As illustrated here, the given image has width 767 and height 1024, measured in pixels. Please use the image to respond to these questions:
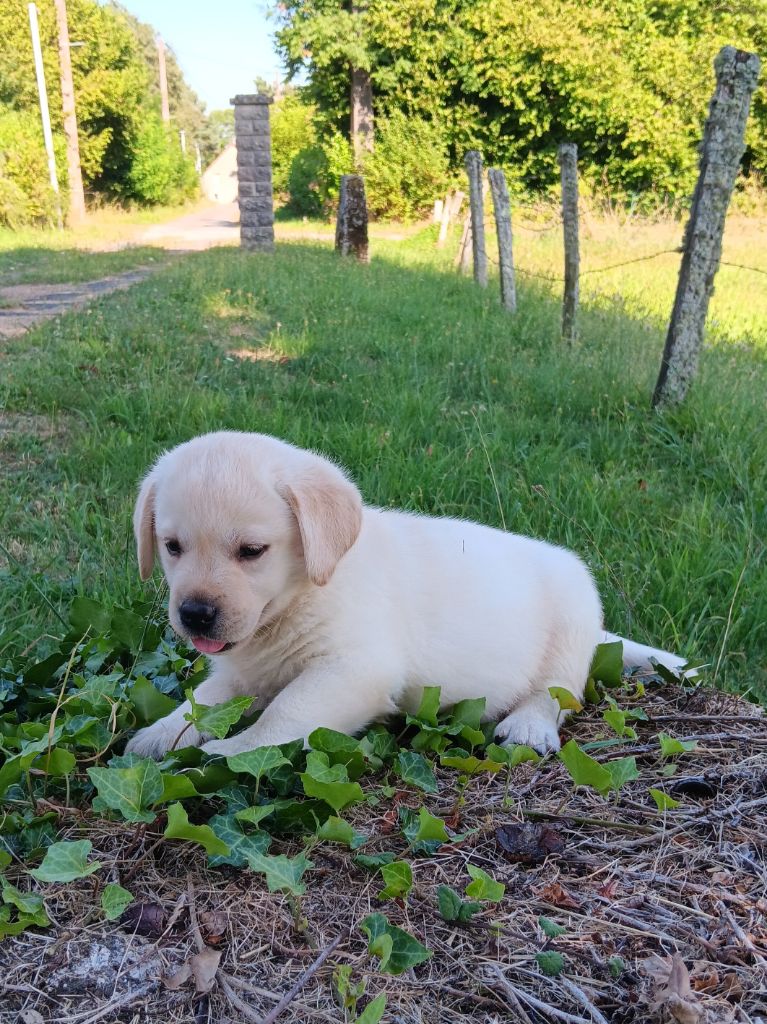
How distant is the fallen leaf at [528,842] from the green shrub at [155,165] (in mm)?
43612

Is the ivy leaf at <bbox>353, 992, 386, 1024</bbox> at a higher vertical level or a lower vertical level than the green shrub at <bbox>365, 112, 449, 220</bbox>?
lower

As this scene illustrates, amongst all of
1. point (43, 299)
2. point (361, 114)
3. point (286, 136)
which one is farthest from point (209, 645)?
point (286, 136)

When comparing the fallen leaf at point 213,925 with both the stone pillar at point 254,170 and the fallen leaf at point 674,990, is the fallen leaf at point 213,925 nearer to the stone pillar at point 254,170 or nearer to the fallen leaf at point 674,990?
the fallen leaf at point 674,990

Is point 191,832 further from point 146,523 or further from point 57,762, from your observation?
point 146,523

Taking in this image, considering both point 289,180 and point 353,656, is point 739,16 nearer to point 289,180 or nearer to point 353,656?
point 289,180

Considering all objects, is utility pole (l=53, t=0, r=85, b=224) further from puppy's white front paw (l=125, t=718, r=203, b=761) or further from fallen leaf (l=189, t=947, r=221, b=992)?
fallen leaf (l=189, t=947, r=221, b=992)

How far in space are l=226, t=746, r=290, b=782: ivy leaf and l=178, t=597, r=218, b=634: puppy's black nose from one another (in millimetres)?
393

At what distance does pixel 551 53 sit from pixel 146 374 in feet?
87.1

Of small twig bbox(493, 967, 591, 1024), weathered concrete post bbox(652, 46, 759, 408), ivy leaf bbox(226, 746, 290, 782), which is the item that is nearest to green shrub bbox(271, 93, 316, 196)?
weathered concrete post bbox(652, 46, 759, 408)

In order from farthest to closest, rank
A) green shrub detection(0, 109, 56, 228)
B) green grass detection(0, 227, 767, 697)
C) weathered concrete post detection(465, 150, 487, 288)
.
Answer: green shrub detection(0, 109, 56, 228) → weathered concrete post detection(465, 150, 487, 288) → green grass detection(0, 227, 767, 697)

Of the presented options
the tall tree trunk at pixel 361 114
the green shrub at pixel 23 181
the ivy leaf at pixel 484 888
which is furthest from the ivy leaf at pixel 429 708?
the tall tree trunk at pixel 361 114

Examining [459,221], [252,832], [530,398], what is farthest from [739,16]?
[252,832]

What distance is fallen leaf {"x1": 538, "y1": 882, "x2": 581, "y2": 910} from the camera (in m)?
1.72

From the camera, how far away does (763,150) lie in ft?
90.5
